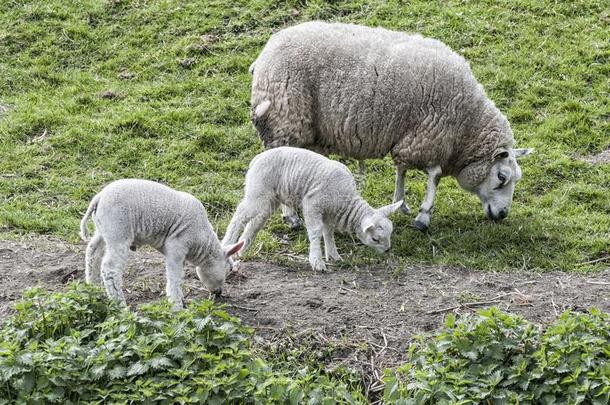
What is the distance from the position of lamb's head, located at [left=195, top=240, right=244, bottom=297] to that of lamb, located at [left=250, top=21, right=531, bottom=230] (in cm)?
221

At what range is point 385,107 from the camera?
960cm

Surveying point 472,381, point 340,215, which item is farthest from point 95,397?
point 340,215

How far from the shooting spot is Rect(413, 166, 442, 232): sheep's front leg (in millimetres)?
9664

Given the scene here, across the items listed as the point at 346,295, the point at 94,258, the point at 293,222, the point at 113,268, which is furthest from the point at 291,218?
the point at 113,268

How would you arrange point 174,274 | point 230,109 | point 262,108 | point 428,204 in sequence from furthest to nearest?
point 230,109
point 428,204
point 262,108
point 174,274

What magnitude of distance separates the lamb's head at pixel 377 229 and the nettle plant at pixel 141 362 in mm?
2360

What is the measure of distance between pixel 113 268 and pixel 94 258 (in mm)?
410

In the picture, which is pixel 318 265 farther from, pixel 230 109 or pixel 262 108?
pixel 230 109

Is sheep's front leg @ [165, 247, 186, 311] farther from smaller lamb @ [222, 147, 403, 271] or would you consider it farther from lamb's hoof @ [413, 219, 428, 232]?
lamb's hoof @ [413, 219, 428, 232]

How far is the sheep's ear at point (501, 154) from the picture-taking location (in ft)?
32.0

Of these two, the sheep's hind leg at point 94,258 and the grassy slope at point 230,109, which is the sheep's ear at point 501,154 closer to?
the grassy slope at point 230,109

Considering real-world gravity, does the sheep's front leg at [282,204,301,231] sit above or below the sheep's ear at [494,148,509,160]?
below

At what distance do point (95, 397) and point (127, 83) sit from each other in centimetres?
805

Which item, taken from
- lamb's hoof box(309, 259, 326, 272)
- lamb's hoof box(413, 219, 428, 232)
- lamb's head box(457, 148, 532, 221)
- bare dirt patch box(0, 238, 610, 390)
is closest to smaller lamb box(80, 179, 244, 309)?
bare dirt patch box(0, 238, 610, 390)
